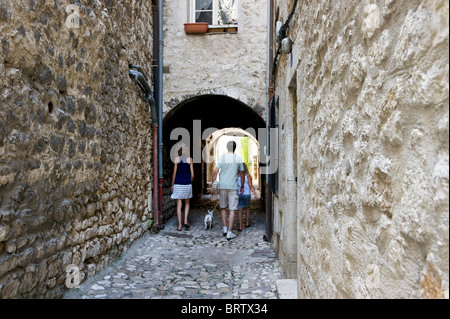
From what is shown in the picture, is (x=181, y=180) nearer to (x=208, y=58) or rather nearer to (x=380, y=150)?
(x=208, y=58)

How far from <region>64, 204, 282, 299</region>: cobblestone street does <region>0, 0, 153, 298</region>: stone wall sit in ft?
0.83

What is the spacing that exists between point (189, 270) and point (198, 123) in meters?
6.08

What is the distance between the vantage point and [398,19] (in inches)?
35.5

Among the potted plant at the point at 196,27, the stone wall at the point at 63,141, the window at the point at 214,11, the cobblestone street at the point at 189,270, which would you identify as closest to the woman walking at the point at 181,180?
the cobblestone street at the point at 189,270

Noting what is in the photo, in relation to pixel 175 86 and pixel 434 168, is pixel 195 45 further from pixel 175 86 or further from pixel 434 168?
pixel 434 168

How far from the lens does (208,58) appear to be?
635 centimetres

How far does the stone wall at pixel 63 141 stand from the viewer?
85.5 inches

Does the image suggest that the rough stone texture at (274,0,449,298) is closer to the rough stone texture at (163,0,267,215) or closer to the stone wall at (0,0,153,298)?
the stone wall at (0,0,153,298)

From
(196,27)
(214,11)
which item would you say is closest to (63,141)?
(196,27)

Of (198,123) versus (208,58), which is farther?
(198,123)

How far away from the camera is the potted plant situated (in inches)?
246

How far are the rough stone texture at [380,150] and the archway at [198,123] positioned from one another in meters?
4.75

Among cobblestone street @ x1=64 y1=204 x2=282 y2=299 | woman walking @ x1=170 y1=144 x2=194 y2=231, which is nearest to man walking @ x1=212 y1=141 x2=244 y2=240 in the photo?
cobblestone street @ x1=64 y1=204 x2=282 y2=299

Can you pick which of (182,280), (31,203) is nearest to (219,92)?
(182,280)
